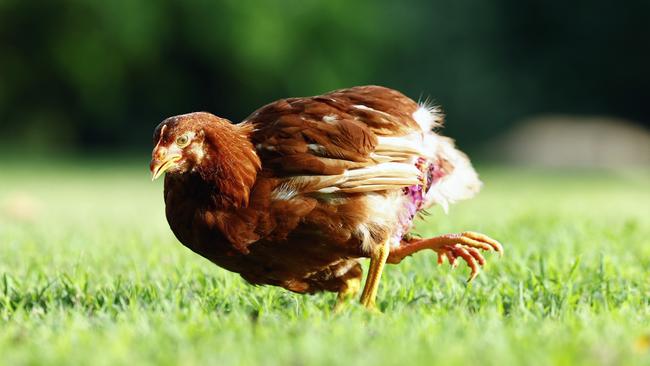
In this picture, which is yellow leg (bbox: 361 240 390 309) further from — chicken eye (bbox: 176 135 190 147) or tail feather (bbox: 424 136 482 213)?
chicken eye (bbox: 176 135 190 147)

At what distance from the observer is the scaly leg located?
13.0ft

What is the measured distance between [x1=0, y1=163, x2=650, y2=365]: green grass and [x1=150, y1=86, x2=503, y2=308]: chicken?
0.66 ft

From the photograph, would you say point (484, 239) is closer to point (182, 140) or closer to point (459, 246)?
point (459, 246)

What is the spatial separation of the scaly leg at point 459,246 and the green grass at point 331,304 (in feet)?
0.41

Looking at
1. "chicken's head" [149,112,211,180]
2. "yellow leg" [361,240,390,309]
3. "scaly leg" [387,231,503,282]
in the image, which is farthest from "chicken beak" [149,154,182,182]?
"scaly leg" [387,231,503,282]

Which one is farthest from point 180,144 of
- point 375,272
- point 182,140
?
point 375,272

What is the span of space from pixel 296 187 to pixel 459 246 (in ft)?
2.88

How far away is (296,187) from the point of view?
3570mm

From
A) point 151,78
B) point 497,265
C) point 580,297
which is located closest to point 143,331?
point 580,297

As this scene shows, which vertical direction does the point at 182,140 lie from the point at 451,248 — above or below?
above

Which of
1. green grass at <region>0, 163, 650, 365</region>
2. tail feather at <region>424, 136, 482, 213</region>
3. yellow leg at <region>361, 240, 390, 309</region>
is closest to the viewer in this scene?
green grass at <region>0, 163, 650, 365</region>

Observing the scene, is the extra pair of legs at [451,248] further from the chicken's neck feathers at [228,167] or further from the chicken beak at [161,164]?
the chicken beak at [161,164]

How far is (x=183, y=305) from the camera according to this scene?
3637 mm

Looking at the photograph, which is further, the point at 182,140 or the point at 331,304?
the point at 331,304
